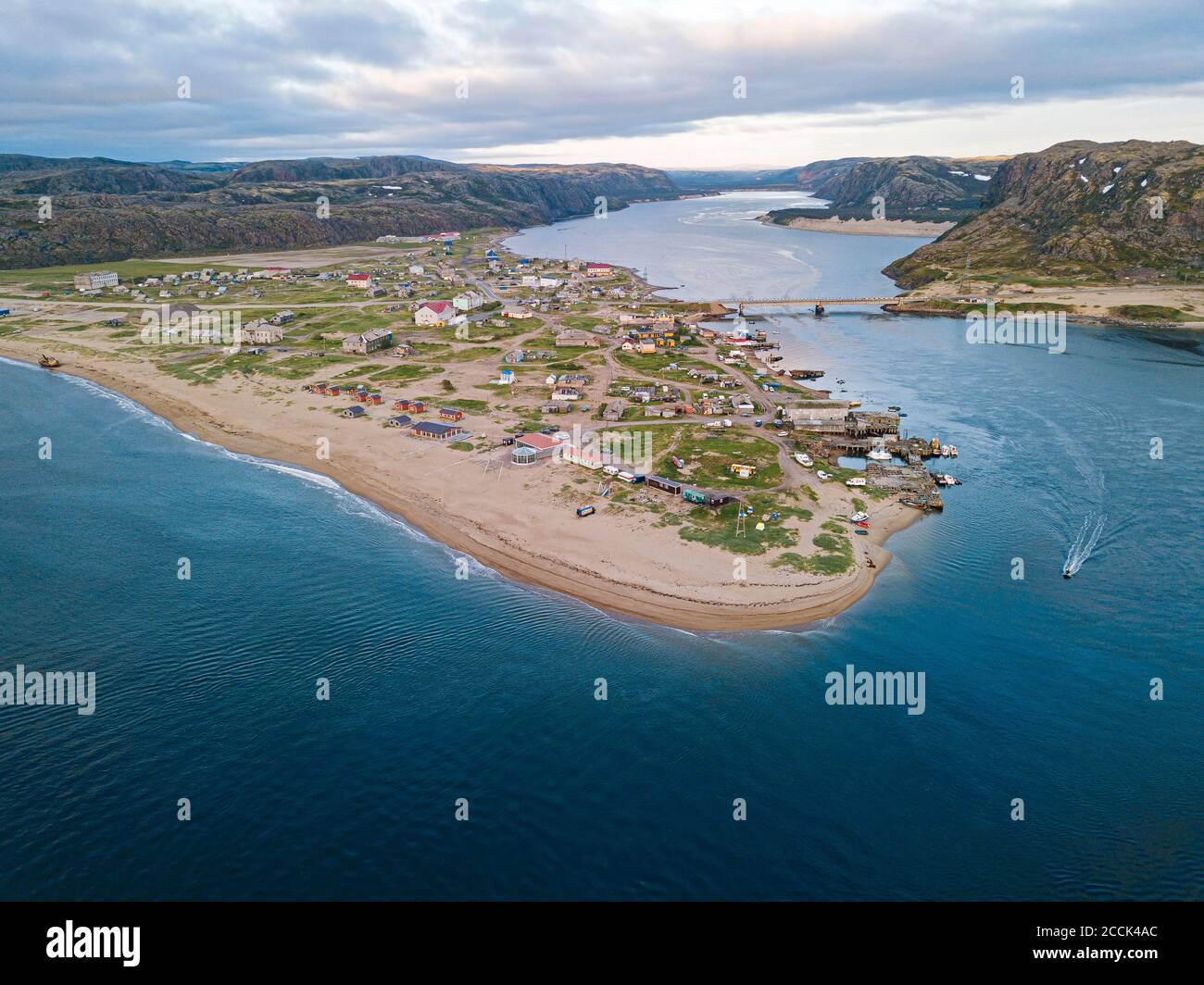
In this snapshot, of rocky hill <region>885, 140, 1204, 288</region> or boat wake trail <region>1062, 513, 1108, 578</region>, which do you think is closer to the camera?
boat wake trail <region>1062, 513, 1108, 578</region>

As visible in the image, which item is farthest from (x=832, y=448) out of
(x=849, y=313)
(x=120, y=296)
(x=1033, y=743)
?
(x=120, y=296)

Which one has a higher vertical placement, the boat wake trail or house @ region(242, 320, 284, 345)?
house @ region(242, 320, 284, 345)

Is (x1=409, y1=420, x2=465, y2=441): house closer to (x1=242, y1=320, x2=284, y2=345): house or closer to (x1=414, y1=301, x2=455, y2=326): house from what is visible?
(x1=242, y1=320, x2=284, y2=345): house

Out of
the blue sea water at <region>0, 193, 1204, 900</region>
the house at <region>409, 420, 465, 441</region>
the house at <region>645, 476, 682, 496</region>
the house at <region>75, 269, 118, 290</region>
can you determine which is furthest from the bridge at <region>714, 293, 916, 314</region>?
the house at <region>75, 269, 118, 290</region>

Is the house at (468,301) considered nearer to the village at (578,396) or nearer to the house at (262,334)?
the village at (578,396)

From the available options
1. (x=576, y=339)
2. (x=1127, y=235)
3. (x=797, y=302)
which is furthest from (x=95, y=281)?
(x=1127, y=235)

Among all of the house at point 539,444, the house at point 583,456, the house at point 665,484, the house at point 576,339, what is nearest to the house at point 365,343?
the house at point 576,339

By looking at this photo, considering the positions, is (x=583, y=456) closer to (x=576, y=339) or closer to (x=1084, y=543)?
(x=1084, y=543)

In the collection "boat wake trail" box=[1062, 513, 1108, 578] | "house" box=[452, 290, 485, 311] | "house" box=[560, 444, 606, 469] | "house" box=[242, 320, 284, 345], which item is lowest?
"boat wake trail" box=[1062, 513, 1108, 578]
